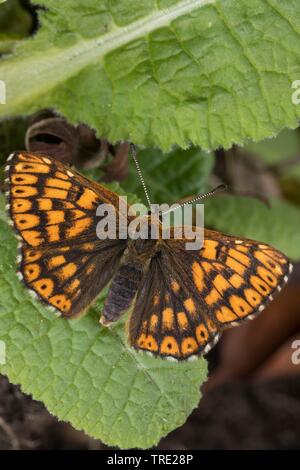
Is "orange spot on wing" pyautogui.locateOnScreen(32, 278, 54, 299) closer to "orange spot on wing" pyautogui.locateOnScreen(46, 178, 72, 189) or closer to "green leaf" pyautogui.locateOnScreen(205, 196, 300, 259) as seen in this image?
"orange spot on wing" pyautogui.locateOnScreen(46, 178, 72, 189)

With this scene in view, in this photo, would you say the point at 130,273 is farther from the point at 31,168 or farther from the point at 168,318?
the point at 31,168

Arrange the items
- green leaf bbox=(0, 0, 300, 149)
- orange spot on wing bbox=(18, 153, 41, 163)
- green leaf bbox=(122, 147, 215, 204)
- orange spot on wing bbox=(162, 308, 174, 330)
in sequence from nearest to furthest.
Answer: orange spot on wing bbox=(18, 153, 41, 163) < orange spot on wing bbox=(162, 308, 174, 330) < green leaf bbox=(0, 0, 300, 149) < green leaf bbox=(122, 147, 215, 204)

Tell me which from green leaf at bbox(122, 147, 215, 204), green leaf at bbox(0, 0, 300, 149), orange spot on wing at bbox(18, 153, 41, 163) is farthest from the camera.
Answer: green leaf at bbox(122, 147, 215, 204)

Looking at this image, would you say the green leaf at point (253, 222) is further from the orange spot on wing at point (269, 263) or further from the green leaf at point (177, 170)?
the orange spot on wing at point (269, 263)

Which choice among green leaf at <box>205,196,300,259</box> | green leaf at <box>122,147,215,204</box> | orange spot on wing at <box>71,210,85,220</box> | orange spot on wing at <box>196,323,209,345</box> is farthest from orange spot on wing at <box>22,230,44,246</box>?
green leaf at <box>205,196,300,259</box>

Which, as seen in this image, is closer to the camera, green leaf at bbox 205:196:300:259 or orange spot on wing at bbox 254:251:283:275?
orange spot on wing at bbox 254:251:283:275

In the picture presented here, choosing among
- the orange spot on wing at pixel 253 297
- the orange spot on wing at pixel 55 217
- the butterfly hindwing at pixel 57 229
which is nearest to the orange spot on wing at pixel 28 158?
the butterfly hindwing at pixel 57 229

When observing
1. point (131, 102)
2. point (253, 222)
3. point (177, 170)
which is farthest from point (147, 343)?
point (253, 222)
